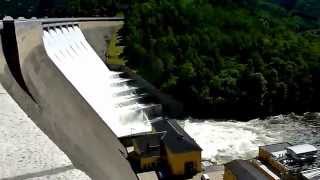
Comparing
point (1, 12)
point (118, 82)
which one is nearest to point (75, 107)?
point (118, 82)

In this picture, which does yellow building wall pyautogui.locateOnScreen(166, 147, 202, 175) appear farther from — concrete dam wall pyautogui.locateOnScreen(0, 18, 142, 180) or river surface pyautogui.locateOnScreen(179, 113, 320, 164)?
river surface pyautogui.locateOnScreen(179, 113, 320, 164)

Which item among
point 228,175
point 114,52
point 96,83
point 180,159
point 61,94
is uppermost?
point 61,94

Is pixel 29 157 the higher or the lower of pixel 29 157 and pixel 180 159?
the higher

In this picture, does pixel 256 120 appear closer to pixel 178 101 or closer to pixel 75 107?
pixel 178 101

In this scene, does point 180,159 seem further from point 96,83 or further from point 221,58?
point 221,58

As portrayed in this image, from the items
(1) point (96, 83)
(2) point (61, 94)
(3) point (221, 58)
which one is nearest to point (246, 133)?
(1) point (96, 83)

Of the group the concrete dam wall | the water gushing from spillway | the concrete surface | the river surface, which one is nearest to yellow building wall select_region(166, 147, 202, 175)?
the concrete dam wall

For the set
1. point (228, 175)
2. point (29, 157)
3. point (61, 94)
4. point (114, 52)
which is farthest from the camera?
point (114, 52)
